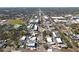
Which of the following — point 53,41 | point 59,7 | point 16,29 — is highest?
point 59,7

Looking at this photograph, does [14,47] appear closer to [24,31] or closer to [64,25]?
[24,31]

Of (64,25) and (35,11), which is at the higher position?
(35,11)

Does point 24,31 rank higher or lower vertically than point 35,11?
lower
